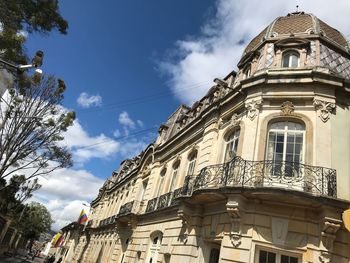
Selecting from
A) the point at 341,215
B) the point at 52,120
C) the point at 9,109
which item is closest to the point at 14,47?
A: the point at 9,109

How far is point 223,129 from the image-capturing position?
13492mm

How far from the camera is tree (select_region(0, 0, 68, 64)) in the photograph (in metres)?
7.74

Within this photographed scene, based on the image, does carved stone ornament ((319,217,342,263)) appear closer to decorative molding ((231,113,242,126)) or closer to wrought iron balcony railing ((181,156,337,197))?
wrought iron balcony railing ((181,156,337,197))

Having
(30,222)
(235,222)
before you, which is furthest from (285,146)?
(30,222)

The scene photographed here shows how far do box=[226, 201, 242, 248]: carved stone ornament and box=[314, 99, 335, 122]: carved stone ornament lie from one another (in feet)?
14.8

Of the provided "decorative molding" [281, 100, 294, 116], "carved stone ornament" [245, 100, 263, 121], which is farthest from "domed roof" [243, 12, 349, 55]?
"decorative molding" [281, 100, 294, 116]

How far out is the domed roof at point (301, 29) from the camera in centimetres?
1362

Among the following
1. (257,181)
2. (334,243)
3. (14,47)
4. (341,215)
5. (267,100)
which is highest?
(267,100)

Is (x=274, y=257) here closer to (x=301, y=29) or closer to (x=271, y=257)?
(x=271, y=257)

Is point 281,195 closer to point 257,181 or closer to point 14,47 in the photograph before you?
point 257,181

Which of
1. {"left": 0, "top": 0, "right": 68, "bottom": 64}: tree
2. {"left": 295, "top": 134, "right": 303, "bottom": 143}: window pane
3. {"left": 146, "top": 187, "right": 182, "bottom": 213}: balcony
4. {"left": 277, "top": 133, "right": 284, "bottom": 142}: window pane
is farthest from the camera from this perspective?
{"left": 146, "top": 187, "right": 182, "bottom": 213}: balcony

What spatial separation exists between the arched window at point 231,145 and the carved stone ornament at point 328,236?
14.8ft

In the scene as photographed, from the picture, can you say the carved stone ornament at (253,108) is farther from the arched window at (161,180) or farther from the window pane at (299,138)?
the arched window at (161,180)

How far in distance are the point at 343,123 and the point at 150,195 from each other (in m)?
12.0
